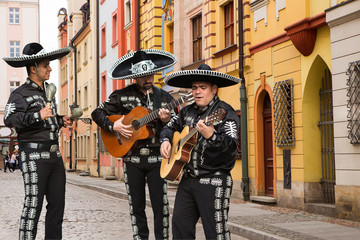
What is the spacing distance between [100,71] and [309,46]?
23.8 metres

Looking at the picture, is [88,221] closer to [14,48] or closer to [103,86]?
[103,86]

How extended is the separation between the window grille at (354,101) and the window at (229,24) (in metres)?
6.71

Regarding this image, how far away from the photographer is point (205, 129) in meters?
4.89

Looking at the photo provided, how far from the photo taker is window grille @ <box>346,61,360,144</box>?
36.7 ft

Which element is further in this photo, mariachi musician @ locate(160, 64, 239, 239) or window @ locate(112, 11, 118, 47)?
window @ locate(112, 11, 118, 47)

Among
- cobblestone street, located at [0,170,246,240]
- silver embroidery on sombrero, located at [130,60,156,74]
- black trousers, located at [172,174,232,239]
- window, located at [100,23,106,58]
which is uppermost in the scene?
window, located at [100,23,106,58]

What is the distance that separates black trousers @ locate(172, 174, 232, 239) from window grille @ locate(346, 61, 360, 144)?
6462 millimetres

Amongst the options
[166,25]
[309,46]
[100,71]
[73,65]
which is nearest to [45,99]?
[309,46]

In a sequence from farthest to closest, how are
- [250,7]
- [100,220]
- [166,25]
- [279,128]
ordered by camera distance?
[166,25] → [250,7] → [279,128] → [100,220]

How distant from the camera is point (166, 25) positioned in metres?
23.3

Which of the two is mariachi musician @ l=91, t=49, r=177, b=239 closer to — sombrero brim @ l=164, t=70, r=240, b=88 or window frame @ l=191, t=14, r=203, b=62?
sombrero brim @ l=164, t=70, r=240, b=88

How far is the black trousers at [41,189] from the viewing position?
20.7 feet

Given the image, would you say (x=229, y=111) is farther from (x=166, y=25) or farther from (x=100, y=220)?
(x=166, y=25)

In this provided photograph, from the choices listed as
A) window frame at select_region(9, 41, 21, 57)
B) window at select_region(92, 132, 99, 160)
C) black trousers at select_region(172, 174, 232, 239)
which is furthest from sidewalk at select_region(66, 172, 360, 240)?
window frame at select_region(9, 41, 21, 57)
